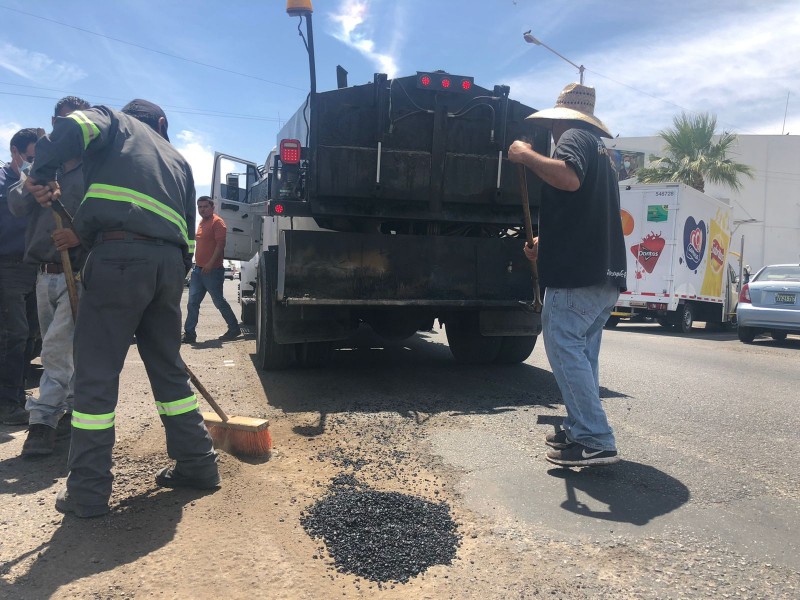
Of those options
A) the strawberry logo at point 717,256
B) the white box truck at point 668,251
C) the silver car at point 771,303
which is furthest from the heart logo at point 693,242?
the silver car at point 771,303

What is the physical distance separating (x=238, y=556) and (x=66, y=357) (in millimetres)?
1979

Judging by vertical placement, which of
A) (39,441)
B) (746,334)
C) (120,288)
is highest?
(120,288)

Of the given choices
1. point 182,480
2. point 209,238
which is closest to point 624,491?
point 182,480

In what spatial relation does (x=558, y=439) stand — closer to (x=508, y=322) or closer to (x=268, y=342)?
(x=508, y=322)

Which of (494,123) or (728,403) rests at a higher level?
(494,123)

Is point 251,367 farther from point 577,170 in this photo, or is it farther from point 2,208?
point 577,170

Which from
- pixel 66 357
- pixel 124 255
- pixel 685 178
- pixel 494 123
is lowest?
pixel 66 357

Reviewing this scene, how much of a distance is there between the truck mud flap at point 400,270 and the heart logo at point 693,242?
9875mm

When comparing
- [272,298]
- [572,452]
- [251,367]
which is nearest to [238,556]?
[572,452]

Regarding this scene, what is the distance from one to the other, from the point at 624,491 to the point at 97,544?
8.14 ft

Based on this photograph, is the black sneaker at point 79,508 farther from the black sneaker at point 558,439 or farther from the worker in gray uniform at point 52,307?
the black sneaker at point 558,439

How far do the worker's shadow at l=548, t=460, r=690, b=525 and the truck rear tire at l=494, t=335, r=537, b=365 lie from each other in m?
2.89

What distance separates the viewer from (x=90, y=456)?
268cm

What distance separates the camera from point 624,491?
308 centimetres
